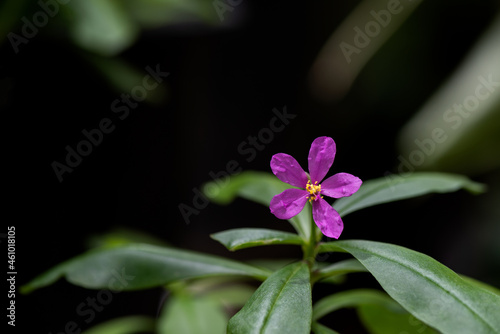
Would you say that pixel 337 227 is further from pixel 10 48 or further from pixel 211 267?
pixel 10 48

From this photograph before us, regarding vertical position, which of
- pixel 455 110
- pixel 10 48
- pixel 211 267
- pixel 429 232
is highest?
pixel 10 48

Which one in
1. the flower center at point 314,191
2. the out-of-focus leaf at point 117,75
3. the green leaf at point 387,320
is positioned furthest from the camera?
the out-of-focus leaf at point 117,75

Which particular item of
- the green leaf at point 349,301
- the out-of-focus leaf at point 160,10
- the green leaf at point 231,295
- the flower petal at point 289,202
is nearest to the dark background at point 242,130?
the out-of-focus leaf at point 160,10

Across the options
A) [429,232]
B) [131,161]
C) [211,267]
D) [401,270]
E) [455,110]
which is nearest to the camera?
[401,270]

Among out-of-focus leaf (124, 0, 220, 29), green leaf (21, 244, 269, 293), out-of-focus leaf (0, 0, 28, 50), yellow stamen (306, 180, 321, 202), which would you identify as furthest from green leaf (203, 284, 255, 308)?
out-of-focus leaf (124, 0, 220, 29)

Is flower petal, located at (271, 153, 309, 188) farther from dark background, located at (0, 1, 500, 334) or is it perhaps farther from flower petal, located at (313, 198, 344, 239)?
dark background, located at (0, 1, 500, 334)

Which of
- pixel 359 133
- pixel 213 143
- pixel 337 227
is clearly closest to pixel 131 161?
pixel 213 143

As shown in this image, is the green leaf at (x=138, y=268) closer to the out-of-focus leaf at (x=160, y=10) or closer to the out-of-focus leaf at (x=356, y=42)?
the out-of-focus leaf at (x=160, y=10)
